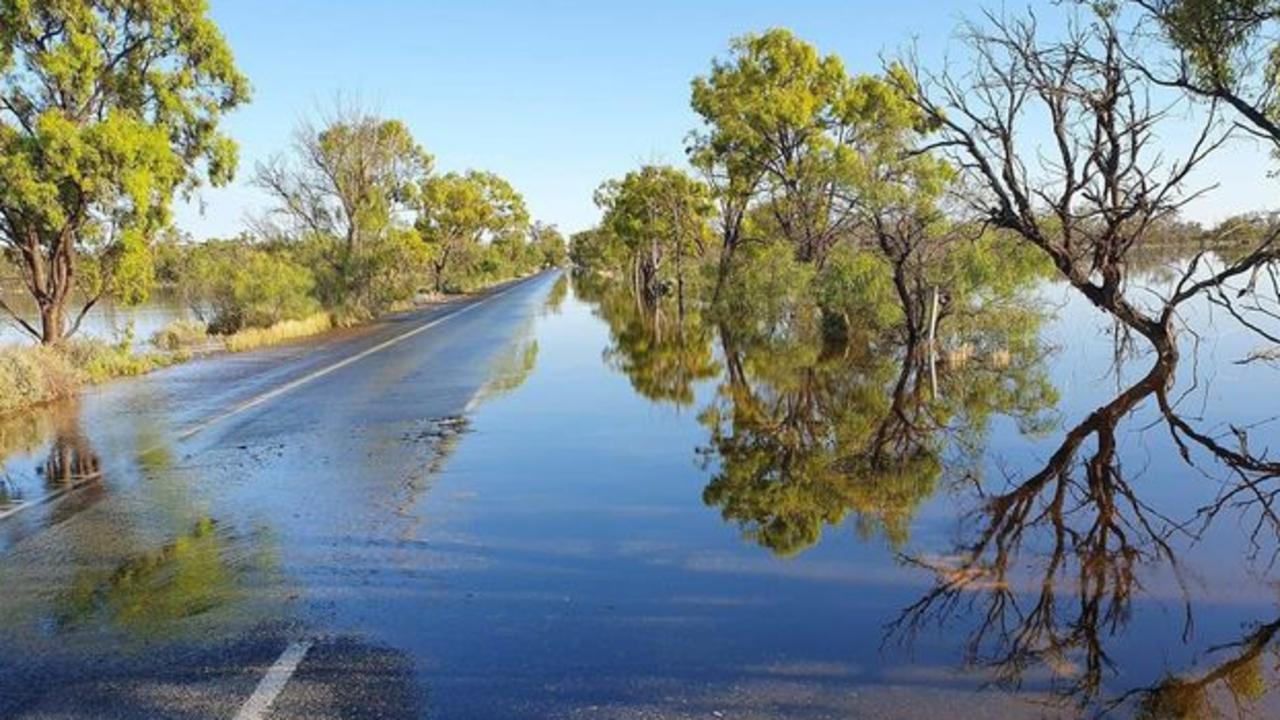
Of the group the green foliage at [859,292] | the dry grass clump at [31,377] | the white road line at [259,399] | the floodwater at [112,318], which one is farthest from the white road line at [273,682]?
the floodwater at [112,318]

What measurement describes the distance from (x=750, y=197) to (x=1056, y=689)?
35356 mm

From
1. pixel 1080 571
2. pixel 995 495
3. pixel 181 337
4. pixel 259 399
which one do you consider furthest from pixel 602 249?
pixel 1080 571

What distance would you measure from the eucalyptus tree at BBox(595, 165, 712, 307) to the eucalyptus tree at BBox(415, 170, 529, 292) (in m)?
16.8

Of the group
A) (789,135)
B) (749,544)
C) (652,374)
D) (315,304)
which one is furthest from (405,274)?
(749,544)

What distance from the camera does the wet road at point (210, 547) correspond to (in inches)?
201

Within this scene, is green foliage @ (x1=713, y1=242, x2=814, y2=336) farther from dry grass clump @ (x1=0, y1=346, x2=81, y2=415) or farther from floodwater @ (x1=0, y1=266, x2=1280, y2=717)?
dry grass clump @ (x1=0, y1=346, x2=81, y2=415)

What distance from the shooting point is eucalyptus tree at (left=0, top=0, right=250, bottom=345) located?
59.1 feet

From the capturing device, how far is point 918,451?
12.1 m

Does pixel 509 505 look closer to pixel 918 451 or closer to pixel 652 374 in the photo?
pixel 918 451

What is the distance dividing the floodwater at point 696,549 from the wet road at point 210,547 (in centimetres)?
5

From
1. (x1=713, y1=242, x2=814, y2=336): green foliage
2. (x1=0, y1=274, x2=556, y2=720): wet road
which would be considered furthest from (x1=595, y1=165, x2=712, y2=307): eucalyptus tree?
(x1=0, y1=274, x2=556, y2=720): wet road

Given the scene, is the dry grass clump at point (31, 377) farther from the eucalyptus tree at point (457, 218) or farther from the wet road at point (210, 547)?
the eucalyptus tree at point (457, 218)

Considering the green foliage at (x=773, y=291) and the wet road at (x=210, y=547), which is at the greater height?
the green foliage at (x=773, y=291)

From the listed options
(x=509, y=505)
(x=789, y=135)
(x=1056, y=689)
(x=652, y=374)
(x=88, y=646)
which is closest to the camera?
(x=1056, y=689)
